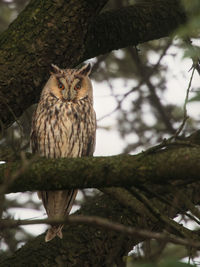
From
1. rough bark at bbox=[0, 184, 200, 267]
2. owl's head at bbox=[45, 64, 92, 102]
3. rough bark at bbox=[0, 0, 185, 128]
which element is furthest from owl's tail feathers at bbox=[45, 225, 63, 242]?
owl's head at bbox=[45, 64, 92, 102]

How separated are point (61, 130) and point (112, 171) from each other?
1546mm

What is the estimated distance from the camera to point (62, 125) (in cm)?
389

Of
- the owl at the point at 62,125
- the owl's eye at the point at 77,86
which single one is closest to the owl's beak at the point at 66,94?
the owl at the point at 62,125

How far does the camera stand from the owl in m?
3.88

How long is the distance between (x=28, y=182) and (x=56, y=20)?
1.44 metres

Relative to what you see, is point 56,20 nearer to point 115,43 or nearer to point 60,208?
point 115,43

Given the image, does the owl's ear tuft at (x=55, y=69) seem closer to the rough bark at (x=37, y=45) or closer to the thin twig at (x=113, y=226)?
the rough bark at (x=37, y=45)

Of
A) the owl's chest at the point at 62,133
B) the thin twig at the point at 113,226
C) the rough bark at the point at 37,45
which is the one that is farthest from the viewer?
the owl's chest at the point at 62,133

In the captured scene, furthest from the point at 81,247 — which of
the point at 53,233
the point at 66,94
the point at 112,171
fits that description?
the point at 66,94

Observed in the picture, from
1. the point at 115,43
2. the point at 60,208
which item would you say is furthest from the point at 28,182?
the point at 115,43

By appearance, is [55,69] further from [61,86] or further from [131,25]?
[131,25]

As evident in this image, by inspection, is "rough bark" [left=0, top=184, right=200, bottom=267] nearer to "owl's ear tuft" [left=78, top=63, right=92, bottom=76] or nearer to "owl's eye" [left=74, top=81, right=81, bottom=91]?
"owl's eye" [left=74, top=81, right=81, bottom=91]

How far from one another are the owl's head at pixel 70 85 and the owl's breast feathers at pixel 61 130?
0.25ft

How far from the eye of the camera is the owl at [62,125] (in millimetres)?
3885
